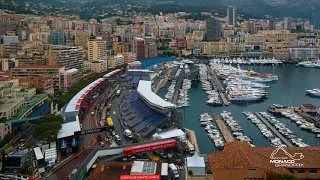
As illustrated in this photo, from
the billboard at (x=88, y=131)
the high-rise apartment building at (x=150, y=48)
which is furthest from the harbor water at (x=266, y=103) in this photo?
the high-rise apartment building at (x=150, y=48)

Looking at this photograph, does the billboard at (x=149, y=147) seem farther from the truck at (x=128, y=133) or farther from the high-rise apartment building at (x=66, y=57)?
the high-rise apartment building at (x=66, y=57)

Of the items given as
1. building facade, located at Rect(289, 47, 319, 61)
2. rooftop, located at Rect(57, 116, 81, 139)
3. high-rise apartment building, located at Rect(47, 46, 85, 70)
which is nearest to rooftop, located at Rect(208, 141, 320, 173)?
rooftop, located at Rect(57, 116, 81, 139)

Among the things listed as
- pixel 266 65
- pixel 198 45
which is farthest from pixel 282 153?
pixel 198 45

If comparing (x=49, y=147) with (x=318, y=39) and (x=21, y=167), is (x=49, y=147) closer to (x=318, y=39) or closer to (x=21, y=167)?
(x=21, y=167)

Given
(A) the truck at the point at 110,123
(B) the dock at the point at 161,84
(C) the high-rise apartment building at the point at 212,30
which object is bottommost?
(A) the truck at the point at 110,123

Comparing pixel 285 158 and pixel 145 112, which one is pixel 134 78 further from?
pixel 285 158

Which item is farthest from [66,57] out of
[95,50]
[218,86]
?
[218,86]
